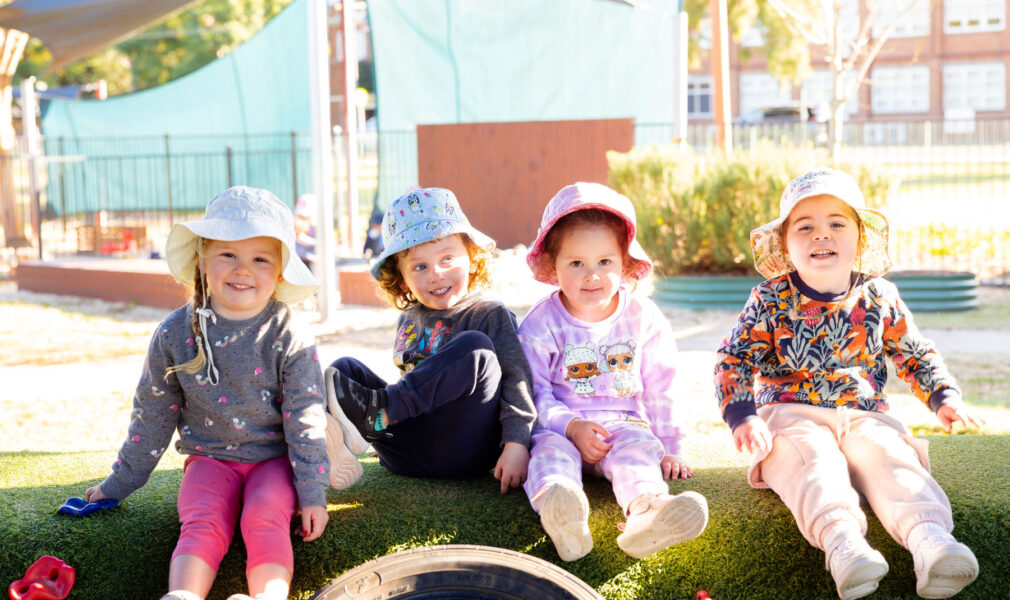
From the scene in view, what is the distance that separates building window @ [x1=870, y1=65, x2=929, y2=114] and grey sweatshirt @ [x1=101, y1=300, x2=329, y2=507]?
143 feet

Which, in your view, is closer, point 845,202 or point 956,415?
point 956,415

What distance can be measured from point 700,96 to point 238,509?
145 ft

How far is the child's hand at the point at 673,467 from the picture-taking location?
11.2 feet

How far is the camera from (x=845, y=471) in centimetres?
309

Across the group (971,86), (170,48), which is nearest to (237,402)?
(170,48)

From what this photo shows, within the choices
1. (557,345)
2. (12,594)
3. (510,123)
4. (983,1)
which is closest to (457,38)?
(510,123)

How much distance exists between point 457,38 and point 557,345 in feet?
33.3

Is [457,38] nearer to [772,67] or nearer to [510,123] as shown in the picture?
[510,123]

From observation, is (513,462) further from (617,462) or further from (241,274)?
(241,274)

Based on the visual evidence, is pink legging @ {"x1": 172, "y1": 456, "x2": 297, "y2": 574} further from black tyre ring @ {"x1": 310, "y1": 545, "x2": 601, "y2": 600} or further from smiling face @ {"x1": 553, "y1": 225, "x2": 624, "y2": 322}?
smiling face @ {"x1": 553, "y1": 225, "x2": 624, "y2": 322}

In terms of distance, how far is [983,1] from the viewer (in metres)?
40.8

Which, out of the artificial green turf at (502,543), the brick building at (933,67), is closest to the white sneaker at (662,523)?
the artificial green turf at (502,543)

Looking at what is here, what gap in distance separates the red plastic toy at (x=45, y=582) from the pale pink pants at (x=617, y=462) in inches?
54.9

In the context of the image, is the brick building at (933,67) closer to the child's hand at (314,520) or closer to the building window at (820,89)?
the building window at (820,89)
